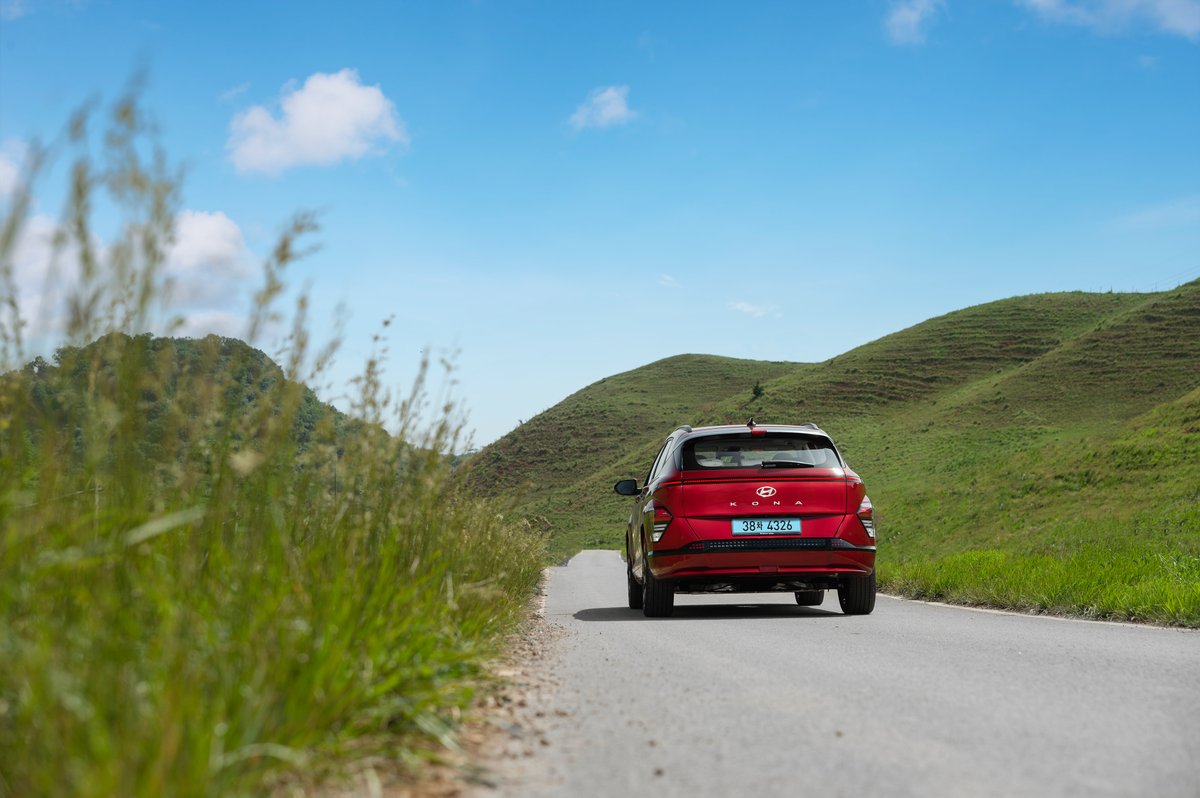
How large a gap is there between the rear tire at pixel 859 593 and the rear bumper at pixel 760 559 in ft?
1.55

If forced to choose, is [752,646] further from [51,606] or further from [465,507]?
[51,606]

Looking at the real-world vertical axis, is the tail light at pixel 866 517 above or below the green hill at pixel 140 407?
below

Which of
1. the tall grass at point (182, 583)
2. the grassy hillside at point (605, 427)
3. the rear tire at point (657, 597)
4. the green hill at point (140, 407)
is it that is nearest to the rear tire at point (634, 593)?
the rear tire at point (657, 597)

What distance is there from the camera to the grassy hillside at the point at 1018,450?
13.8 meters

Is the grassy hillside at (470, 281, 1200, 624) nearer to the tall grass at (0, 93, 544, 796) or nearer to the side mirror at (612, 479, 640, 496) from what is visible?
the side mirror at (612, 479, 640, 496)

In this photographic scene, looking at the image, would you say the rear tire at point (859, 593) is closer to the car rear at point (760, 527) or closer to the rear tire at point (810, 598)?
the car rear at point (760, 527)

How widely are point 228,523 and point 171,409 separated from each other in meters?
0.80

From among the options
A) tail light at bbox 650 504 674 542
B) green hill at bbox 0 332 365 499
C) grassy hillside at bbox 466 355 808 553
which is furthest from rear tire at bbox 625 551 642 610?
grassy hillside at bbox 466 355 808 553

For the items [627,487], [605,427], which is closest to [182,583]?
[627,487]

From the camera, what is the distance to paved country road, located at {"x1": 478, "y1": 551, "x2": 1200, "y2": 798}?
4.06 m

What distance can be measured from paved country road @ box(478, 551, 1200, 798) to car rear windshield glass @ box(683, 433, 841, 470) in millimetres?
2154

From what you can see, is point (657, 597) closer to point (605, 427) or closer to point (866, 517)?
point (866, 517)

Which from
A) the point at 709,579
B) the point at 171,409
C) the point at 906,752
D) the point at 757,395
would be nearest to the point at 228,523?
the point at 171,409

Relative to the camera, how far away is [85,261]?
159 inches
